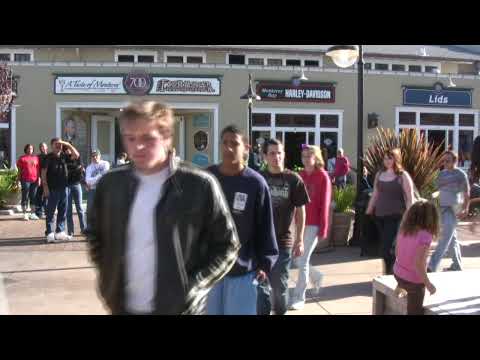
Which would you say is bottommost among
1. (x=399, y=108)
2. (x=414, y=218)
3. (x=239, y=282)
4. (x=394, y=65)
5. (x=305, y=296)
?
(x=305, y=296)

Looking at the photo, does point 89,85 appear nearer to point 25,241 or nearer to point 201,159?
point 201,159

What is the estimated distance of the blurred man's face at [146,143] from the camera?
2492 millimetres

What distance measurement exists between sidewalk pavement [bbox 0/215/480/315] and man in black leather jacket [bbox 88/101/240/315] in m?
3.27

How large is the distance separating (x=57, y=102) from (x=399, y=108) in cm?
1254

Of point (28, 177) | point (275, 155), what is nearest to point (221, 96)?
point (28, 177)

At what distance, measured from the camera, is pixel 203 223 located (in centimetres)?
258

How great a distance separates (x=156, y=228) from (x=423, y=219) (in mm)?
2671

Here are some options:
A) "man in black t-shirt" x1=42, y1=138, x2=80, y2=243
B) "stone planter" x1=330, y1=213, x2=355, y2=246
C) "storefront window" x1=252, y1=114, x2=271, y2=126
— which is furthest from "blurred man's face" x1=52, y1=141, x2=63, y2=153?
"storefront window" x1=252, y1=114, x2=271, y2=126

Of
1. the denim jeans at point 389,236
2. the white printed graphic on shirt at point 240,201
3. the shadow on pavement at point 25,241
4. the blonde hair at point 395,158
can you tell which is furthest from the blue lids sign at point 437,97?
the white printed graphic on shirt at point 240,201

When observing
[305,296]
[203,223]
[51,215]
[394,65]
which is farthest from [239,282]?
[394,65]

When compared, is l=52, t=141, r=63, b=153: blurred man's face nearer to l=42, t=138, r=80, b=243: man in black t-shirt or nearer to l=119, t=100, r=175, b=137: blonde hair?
l=42, t=138, r=80, b=243: man in black t-shirt

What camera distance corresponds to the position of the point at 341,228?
9.41 metres

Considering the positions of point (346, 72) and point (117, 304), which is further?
point (346, 72)

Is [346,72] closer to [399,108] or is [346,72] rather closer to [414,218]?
[399,108]
